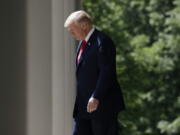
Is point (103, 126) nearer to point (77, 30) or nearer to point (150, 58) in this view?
point (77, 30)

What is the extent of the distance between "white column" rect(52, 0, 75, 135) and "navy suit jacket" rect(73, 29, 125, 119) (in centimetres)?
75

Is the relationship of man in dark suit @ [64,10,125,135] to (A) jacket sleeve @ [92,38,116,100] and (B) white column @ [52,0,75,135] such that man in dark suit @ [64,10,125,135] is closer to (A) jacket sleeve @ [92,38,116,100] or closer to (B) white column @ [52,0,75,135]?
(A) jacket sleeve @ [92,38,116,100]

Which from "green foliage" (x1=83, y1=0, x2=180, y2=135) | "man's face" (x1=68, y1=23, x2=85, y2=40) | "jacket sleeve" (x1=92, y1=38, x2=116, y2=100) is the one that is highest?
"man's face" (x1=68, y1=23, x2=85, y2=40)

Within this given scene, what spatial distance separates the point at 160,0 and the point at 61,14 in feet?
33.3

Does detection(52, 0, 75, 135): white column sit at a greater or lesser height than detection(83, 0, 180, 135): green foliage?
greater

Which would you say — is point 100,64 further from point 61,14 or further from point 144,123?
point 144,123

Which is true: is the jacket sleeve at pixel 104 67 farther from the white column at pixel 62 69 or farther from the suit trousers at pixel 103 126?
the white column at pixel 62 69

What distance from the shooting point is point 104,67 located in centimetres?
335

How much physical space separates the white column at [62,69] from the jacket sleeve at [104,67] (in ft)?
2.87

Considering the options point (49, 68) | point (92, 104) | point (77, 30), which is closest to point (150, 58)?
point (49, 68)

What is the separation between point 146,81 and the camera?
12859 mm

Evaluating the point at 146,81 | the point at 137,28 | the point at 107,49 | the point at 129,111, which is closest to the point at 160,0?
the point at 137,28

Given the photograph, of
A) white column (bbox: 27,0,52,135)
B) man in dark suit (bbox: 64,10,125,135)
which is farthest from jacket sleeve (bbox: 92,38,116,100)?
white column (bbox: 27,0,52,135)

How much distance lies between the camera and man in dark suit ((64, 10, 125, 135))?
11.0 feet
